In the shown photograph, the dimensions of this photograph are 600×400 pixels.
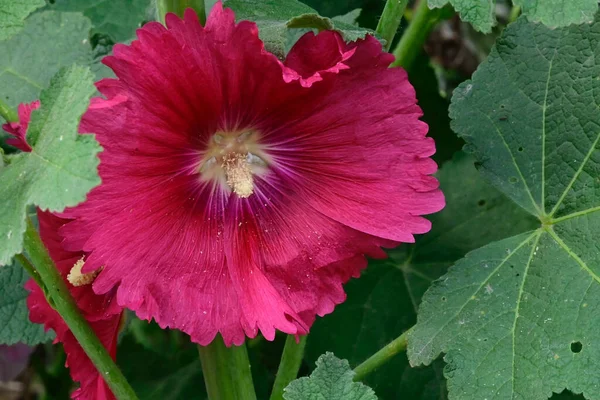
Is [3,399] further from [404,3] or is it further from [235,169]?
[404,3]

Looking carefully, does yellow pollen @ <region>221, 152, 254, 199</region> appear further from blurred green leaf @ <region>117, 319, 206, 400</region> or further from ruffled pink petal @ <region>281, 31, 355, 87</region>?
blurred green leaf @ <region>117, 319, 206, 400</region>

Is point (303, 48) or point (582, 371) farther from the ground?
point (303, 48)

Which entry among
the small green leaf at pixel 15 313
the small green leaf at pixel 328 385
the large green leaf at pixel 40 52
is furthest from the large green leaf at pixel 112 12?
the small green leaf at pixel 328 385

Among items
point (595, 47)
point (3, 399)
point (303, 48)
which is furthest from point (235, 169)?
point (3, 399)

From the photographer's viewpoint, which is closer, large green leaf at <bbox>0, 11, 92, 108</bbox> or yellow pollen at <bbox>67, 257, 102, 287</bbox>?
yellow pollen at <bbox>67, 257, 102, 287</bbox>

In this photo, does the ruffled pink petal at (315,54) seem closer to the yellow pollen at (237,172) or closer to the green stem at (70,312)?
the yellow pollen at (237,172)

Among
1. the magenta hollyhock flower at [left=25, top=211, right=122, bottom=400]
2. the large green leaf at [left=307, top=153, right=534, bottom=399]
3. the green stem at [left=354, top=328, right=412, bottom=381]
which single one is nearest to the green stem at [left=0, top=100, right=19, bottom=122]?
the magenta hollyhock flower at [left=25, top=211, right=122, bottom=400]
